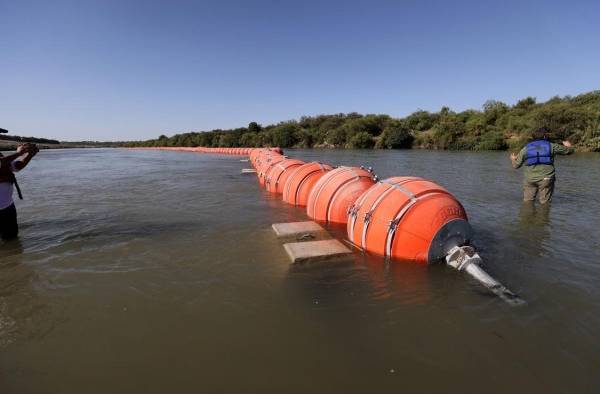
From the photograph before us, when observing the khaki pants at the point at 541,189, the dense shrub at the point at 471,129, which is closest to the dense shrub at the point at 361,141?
the dense shrub at the point at 471,129

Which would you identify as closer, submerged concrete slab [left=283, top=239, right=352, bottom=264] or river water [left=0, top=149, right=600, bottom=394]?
river water [left=0, top=149, right=600, bottom=394]

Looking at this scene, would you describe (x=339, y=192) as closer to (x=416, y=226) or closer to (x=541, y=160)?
(x=416, y=226)

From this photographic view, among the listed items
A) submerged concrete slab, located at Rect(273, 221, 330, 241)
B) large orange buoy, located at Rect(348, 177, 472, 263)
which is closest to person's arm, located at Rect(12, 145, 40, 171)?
submerged concrete slab, located at Rect(273, 221, 330, 241)

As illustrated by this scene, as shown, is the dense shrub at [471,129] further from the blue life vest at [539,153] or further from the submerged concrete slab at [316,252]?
the submerged concrete slab at [316,252]

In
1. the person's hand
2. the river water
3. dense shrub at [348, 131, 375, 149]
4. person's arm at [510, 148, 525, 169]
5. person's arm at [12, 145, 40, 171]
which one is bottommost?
the river water

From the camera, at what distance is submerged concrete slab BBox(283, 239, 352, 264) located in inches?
217

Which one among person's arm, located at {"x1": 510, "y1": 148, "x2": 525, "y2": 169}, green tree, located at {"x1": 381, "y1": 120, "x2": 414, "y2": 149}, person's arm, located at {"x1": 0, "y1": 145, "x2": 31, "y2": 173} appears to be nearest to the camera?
person's arm, located at {"x1": 0, "y1": 145, "x2": 31, "y2": 173}

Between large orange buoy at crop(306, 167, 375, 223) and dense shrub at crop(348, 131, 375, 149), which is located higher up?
dense shrub at crop(348, 131, 375, 149)

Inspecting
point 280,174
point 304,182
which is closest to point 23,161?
point 304,182

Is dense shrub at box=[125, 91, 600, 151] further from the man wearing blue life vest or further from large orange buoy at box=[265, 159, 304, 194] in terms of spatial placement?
large orange buoy at box=[265, 159, 304, 194]

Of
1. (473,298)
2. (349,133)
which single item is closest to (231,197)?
(473,298)

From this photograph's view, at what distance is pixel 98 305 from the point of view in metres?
4.26

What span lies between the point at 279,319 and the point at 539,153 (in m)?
9.14

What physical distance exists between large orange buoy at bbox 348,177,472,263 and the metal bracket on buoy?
8.0 inches
